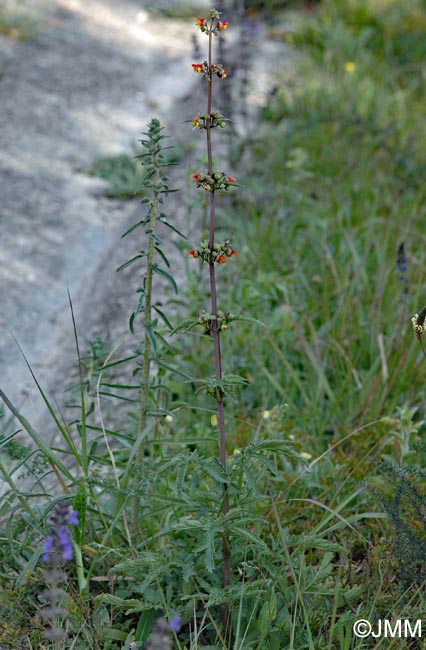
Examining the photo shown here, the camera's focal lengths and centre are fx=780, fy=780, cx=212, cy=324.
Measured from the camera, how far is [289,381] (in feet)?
8.68

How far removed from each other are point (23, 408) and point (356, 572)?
1.26m

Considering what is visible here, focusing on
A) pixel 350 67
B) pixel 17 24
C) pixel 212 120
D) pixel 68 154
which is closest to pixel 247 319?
pixel 212 120

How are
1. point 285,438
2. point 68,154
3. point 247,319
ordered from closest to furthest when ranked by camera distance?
point 247,319 < point 285,438 < point 68,154

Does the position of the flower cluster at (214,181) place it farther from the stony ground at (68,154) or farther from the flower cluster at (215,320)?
the stony ground at (68,154)

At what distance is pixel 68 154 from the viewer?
160 inches

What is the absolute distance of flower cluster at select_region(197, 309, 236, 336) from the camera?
5.20ft

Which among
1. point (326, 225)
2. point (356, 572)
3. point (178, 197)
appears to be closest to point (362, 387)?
point (356, 572)

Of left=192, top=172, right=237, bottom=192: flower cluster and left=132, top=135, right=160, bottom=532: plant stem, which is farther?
left=132, top=135, right=160, bottom=532: plant stem

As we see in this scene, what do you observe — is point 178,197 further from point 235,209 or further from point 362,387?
point 362,387

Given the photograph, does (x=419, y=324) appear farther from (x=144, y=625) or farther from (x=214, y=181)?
(x=144, y=625)

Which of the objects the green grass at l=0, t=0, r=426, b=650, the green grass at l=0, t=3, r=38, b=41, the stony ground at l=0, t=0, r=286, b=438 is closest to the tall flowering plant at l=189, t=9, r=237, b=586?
the green grass at l=0, t=0, r=426, b=650

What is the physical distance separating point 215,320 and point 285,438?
0.84 meters

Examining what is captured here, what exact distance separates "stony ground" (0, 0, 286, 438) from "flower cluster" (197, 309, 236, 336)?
80 centimetres

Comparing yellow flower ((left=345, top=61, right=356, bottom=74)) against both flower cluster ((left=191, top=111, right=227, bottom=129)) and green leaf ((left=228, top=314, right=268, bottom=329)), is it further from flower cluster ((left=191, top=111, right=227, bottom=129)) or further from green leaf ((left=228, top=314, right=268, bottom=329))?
green leaf ((left=228, top=314, right=268, bottom=329))
